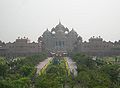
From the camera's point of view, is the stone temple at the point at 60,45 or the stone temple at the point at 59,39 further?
the stone temple at the point at 59,39

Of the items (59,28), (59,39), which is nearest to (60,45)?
(59,39)

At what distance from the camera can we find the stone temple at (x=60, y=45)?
74250mm

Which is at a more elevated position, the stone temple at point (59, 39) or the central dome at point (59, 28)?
the central dome at point (59, 28)

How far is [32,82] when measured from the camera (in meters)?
24.0

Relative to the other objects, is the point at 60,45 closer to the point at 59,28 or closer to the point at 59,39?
the point at 59,39

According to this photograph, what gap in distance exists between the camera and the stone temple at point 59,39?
83494 millimetres

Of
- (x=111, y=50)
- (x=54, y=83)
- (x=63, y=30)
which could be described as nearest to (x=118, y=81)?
(x=54, y=83)

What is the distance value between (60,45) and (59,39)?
175 centimetres

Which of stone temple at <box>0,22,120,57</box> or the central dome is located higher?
the central dome

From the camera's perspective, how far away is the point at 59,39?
274ft

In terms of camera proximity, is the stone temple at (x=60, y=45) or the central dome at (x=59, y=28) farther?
the central dome at (x=59, y=28)

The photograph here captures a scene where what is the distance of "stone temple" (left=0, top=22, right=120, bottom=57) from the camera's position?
74250mm

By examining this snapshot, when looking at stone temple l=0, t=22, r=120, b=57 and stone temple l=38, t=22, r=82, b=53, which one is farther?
stone temple l=38, t=22, r=82, b=53

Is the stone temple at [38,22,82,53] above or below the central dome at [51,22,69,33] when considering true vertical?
below
